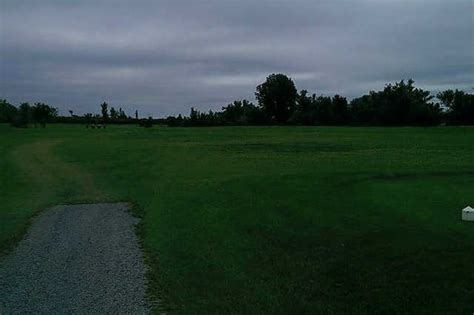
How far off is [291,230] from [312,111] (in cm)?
10861

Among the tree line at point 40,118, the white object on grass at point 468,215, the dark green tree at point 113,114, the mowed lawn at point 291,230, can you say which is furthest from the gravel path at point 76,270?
the dark green tree at point 113,114

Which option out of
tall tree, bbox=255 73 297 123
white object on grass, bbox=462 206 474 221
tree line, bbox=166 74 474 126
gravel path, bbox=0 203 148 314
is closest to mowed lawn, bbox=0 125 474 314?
white object on grass, bbox=462 206 474 221

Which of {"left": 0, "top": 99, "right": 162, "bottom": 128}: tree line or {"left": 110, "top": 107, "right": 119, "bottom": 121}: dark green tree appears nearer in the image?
{"left": 0, "top": 99, "right": 162, "bottom": 128}: tree line

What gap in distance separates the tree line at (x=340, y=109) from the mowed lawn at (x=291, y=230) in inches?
3129

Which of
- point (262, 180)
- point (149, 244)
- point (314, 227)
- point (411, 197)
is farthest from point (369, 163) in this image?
point (149, 244)

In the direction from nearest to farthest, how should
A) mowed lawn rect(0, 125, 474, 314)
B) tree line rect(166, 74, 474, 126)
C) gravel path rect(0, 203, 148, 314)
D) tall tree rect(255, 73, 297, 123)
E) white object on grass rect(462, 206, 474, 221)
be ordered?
gravel path rect(0, 203, 148, 314), mowed lawn rect(0, 125, 474, 314), white object on grass rect(462, 206, 474, 221), tree line rect(166, 74, 474, 126), tall tree rect(255, 73, 297, 123)

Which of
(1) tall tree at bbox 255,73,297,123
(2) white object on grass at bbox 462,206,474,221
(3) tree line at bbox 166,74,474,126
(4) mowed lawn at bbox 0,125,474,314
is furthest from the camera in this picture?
(1) tall tree at bbox 255,73,297,123

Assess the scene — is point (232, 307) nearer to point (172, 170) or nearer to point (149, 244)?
point (149, 244)

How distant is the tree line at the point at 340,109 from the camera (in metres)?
105

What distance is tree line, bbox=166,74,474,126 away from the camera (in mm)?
104625

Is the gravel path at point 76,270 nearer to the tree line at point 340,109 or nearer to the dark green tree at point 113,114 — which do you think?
the tree line at point 340,109

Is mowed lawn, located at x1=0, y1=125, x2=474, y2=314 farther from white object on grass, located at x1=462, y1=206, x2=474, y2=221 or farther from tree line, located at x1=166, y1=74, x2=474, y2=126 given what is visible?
tree line, located at x1=166, y1=74, x2=474, y2=126

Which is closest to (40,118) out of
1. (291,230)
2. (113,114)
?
(113,114)

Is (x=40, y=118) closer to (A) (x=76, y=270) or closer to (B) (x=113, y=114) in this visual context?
(B) (x=113, y=114)
